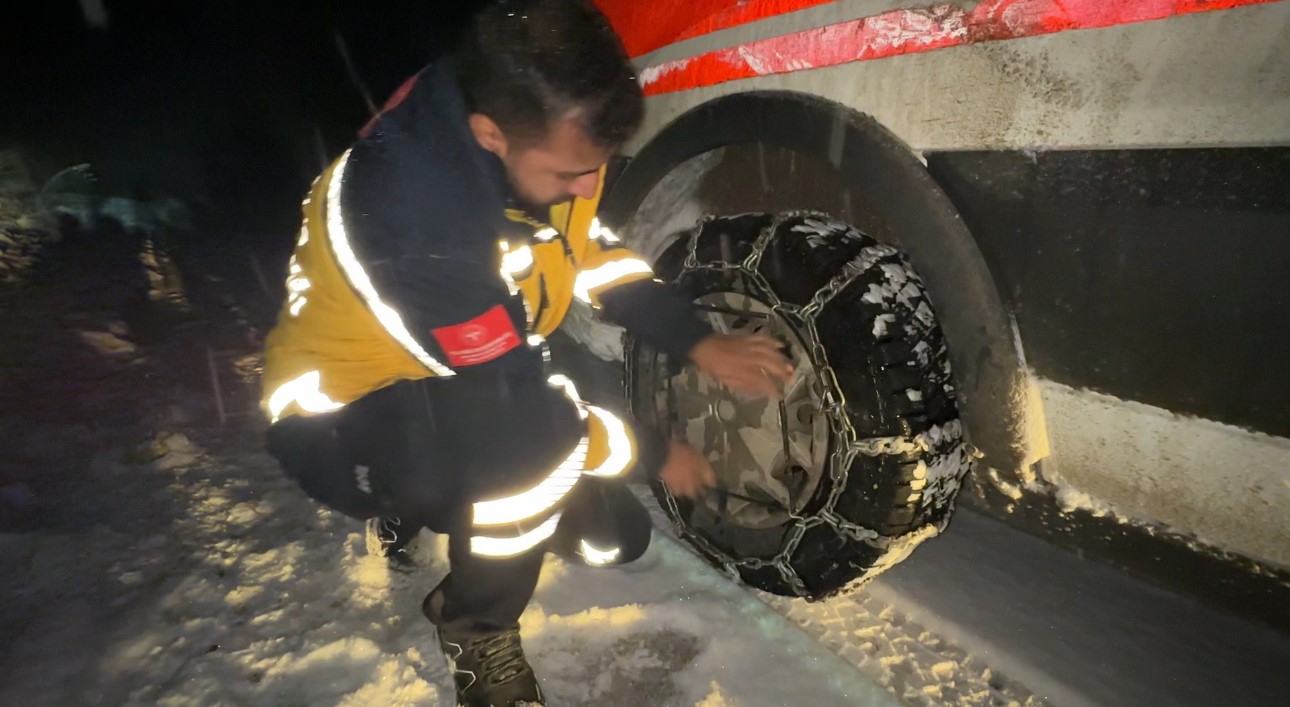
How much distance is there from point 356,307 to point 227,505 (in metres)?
1.33

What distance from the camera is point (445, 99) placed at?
1.41m

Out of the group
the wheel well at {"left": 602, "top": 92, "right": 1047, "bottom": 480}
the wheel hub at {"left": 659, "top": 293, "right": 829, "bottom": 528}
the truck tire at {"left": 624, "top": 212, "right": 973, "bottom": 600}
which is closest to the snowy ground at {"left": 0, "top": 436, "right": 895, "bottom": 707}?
the truck tire at {"left": 624, "top": 212, "right": 973, "bottom": 600}

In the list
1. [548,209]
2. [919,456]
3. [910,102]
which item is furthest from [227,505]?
[910,102]

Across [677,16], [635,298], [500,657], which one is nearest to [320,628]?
[500,657]

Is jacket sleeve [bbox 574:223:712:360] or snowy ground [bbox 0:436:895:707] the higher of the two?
jacket sleeve [bbox 574:223:712:360]

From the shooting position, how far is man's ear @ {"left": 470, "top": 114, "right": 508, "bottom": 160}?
1396 mm

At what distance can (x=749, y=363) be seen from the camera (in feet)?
5.01

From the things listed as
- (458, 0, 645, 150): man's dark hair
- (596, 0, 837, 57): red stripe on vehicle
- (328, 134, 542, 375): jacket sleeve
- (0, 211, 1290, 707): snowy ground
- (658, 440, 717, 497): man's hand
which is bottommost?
(0, 211, 1290, 707): snowy ground

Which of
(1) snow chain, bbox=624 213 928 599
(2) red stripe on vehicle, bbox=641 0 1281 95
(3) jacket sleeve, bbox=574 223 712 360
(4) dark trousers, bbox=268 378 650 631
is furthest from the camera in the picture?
(3) jacket sleeve, bbox=574 223 712 360

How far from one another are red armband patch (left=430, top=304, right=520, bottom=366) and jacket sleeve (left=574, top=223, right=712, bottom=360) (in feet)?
1.35

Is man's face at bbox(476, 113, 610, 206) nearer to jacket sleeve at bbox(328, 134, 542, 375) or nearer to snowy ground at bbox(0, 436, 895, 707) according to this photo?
jacket sleeve at bbox(328, 134, 542, 375)

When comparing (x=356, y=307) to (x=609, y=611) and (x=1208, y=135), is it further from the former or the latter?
(x=1208, y=135)

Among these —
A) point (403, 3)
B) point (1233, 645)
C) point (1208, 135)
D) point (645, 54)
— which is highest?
point (403, 3)

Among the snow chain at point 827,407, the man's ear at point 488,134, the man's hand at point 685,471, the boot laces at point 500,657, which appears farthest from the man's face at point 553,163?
the boot laces at point 500,657
